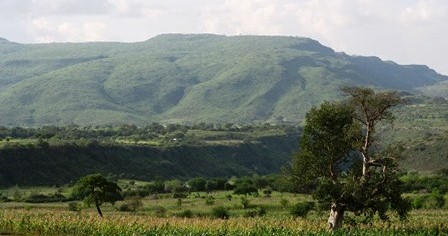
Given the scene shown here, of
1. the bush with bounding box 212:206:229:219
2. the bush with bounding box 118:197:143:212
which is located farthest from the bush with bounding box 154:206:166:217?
the bush with bounding box 212:206:229:219

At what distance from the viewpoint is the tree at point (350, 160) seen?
147 ft

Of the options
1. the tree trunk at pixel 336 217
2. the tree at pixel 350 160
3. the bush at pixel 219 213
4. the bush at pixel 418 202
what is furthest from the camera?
the bush at pixel 418 202

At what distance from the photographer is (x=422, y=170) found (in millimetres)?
142375

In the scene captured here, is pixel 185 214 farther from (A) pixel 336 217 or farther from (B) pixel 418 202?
(B) pixel 418 202

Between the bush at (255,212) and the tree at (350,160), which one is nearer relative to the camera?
the tree at (350,160)

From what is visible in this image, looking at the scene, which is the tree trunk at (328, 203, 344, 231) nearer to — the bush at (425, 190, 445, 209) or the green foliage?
the green foliage

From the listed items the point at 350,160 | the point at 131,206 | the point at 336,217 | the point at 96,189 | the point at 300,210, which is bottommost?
the point at 131,206

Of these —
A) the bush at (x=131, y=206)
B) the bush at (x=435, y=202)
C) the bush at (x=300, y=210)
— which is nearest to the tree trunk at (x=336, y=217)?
the bush at (x=300, y=210)

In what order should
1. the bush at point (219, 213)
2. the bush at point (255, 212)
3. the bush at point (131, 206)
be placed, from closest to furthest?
the bush at point (219, 213), the bush at point (255, 212), the bush at point (131, 206)

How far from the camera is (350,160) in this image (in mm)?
47031

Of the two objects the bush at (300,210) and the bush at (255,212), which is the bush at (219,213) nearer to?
the bush at (255,212)

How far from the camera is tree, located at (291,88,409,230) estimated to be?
1761 inches

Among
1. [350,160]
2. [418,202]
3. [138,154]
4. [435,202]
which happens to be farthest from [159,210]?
[138,154]

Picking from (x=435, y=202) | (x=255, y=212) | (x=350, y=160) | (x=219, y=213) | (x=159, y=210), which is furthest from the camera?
(x=435, y=202)
